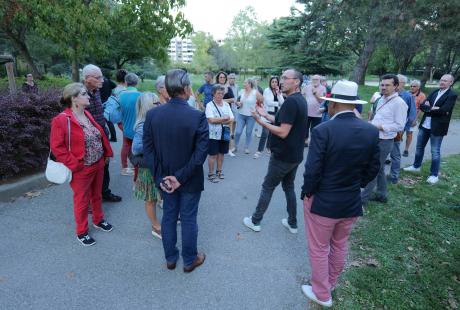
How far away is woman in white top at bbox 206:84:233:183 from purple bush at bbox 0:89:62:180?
2833 mm

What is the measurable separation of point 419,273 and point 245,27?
49220 mm

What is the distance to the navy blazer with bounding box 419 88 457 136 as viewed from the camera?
5.39 meters

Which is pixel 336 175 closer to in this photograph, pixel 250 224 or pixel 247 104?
pixel 250 224

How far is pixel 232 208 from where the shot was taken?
14.9 ft

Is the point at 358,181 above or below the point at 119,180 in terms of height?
above

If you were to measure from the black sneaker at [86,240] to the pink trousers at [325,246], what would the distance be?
2517 mm

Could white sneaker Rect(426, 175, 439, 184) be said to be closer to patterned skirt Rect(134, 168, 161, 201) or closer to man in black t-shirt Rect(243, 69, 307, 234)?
man in black t-shirt Rect(243, 69, 307, 234)

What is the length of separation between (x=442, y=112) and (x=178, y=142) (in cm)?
528

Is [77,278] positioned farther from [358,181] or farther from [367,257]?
[367,257]

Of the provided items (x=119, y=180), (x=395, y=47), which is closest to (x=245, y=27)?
(x=395, y=47)

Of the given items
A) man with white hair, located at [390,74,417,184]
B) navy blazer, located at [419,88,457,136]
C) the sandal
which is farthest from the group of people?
navy blazer, located at [419,88,457,136]

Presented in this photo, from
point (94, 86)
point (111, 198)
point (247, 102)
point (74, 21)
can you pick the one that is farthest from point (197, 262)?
point (74, 21)

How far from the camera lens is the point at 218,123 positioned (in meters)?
5.18

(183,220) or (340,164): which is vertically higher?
(340,164)
